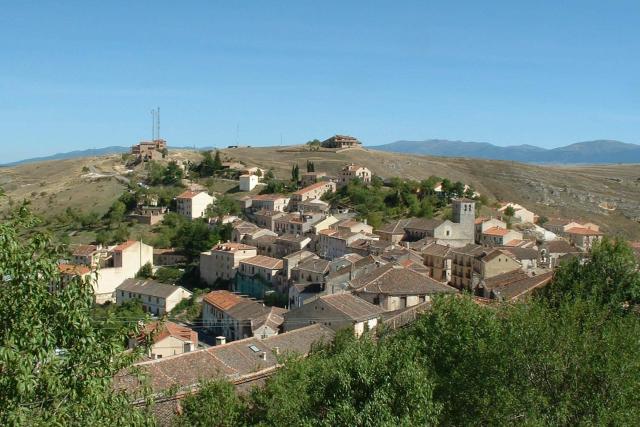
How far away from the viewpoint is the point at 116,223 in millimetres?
79188

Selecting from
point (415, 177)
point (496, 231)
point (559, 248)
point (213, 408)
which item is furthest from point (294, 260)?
point (415, 177)

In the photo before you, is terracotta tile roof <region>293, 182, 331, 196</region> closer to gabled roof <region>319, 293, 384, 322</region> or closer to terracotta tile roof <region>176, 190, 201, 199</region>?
terracotta tile roof <region>176, 190, 201, 199</region>

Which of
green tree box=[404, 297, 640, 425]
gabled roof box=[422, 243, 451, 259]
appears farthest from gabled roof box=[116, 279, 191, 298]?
green tree box=[404, 297, 640, 425]

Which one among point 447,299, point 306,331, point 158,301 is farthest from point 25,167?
point 447,299

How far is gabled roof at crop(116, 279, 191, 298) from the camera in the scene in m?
52.5

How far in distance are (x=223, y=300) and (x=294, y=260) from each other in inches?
287

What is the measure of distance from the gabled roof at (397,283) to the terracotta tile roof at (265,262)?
12.7m

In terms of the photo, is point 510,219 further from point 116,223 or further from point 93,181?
point 93,181

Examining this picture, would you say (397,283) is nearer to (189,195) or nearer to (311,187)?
(311,187)

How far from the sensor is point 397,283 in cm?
3997

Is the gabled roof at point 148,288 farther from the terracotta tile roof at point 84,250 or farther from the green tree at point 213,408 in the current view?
the green tree at point 213,408

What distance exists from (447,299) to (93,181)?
94.3 meters

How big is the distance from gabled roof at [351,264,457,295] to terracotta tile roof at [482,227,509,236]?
20.6 m

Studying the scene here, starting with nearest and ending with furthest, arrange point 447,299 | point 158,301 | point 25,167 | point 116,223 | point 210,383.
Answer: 1. point 210,383
2. point 447,299
3. point 158,301
4. point 116,223
5. point 25,167
